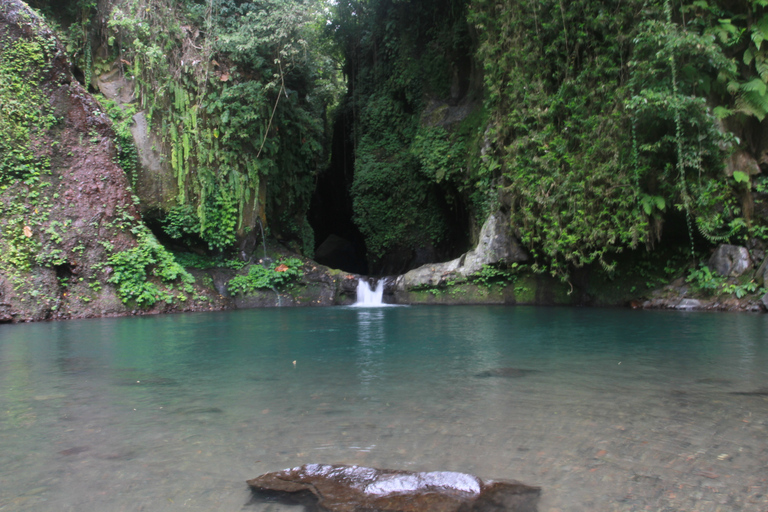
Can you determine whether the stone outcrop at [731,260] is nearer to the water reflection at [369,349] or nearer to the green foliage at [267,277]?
the water reflection at [369,349]

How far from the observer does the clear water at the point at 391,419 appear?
7.72 ft

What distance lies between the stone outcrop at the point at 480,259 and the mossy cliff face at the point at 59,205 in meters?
6.60

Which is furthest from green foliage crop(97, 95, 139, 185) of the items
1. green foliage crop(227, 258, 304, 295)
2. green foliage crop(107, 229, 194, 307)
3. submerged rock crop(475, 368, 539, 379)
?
submerged rock crop(475, 368, 539, 379)

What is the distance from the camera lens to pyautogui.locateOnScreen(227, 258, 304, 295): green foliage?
14867mm

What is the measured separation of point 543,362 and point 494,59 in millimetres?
10800

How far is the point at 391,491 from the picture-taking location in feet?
7.35

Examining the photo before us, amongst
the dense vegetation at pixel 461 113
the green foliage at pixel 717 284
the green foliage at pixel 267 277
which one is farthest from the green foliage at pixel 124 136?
the green foliage at pixel 717 284

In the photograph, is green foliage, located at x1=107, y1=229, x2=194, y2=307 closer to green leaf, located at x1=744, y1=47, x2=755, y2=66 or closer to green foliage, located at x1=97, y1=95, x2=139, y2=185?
green foliage, located at x1=97, y1=95, x2=139, y2=185

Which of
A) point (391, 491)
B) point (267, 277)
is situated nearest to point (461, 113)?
point (267, 277)

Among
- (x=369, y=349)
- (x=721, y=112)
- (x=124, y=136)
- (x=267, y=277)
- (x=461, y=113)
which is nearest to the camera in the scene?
(x=369, y=349)

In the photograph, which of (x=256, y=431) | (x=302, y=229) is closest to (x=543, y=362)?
(x=256, y=431)

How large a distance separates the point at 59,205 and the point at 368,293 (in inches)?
333

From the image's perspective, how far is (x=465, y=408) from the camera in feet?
11.6

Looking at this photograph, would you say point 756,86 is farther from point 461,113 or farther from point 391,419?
point 391,419
